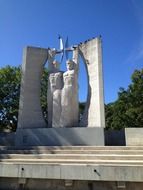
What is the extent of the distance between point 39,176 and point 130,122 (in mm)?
17822

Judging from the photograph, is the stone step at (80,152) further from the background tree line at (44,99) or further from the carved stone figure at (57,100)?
the background tree line at (44,99)

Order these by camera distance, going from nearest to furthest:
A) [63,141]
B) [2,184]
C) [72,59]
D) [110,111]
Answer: [2,184] → [63,141] → [72,59] → [110,111]

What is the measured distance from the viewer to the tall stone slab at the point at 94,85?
1403 centimetres

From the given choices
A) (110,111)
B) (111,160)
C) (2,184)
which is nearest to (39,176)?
(2,184)

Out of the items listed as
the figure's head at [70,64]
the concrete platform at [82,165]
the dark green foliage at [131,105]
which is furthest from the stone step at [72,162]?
the dark green foliage at [131,105]

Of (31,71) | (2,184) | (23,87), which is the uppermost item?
(31,71)

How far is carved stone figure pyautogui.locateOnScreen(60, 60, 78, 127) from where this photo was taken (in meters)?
14.8

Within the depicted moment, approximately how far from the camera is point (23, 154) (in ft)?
36.9

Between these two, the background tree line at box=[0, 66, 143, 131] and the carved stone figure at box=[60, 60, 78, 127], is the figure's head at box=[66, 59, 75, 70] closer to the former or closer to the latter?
the carved stone figure at box=[60, 60, 78, 127]

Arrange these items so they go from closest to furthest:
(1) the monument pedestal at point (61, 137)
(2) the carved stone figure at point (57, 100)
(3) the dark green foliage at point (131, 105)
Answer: (1) the monument pedestal at point (61, 137) → (2) the carved stone figure at point (57, 100) → (3) the dark green foliage at point (131, 105)

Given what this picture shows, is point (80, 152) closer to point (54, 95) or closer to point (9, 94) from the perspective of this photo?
point (54, 95)

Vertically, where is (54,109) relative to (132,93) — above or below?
below

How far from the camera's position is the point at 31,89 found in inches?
643

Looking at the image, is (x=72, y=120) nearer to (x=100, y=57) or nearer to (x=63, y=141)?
(x=63, y=141)
